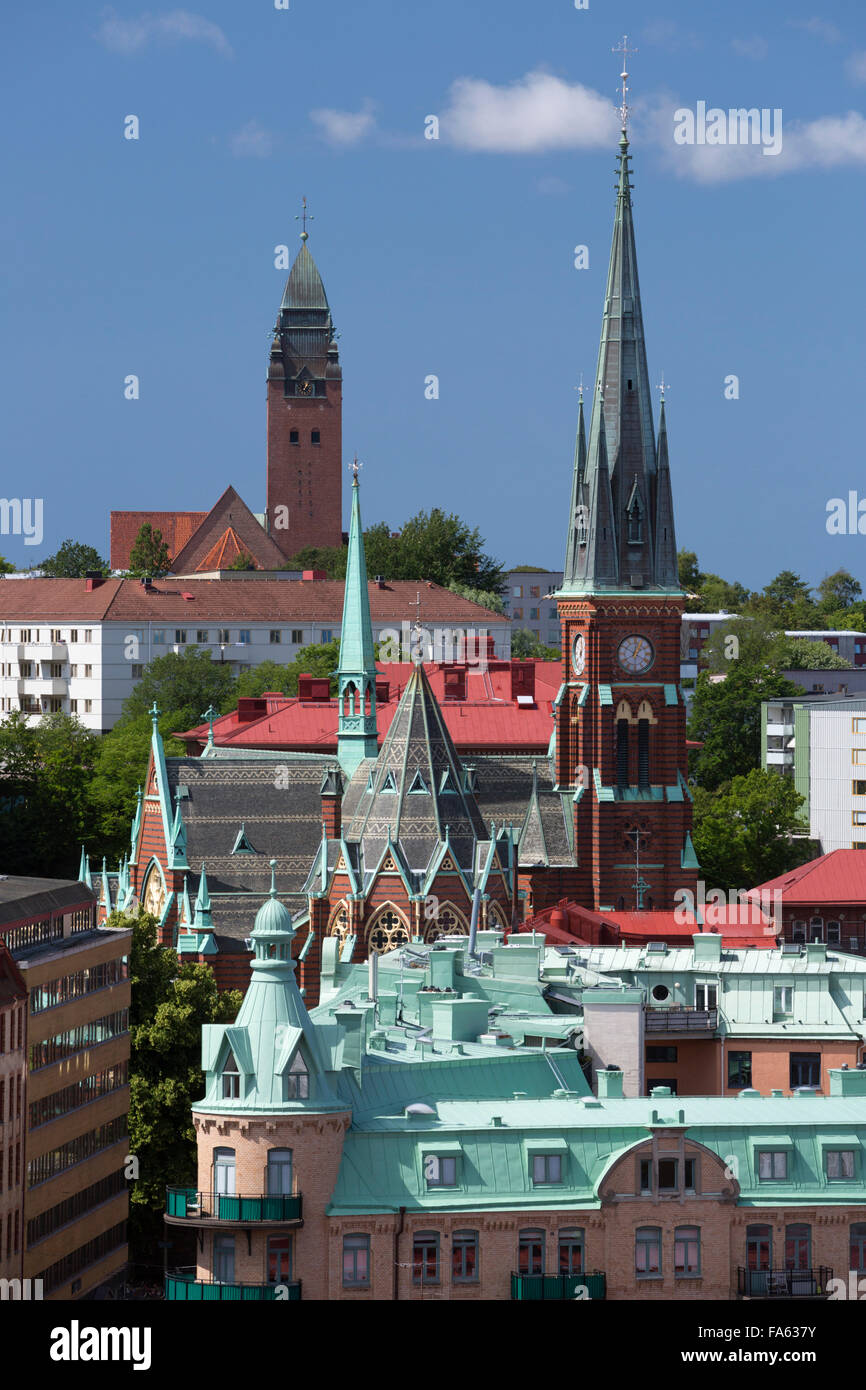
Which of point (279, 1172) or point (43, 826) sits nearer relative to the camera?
point (279, 1172)

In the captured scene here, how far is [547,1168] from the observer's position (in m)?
76.9

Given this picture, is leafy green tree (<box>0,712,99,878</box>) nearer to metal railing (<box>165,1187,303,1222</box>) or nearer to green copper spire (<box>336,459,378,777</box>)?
green copper spire (<box>336,459,378,777</box>)

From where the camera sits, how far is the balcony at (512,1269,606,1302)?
244 ft

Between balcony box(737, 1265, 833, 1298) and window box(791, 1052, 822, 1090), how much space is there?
22701 millimetres

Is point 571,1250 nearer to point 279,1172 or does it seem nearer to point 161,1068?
point 279,1172

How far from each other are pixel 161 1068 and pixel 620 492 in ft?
175

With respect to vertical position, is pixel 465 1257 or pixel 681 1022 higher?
pixel 681 1022

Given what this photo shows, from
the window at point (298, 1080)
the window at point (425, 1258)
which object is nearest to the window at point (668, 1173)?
the window at point (425, 1258)

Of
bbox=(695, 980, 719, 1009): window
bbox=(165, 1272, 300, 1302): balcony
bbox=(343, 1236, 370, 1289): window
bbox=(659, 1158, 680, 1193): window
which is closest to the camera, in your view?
bbox=(165, 1272, 300, 1302): balcony

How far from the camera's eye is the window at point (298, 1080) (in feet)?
251

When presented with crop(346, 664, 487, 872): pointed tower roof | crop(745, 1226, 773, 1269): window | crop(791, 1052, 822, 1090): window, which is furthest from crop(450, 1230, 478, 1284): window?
crop(346, 664, 487, 872): pointed tower roof

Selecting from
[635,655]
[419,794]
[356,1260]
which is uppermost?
[635,655]

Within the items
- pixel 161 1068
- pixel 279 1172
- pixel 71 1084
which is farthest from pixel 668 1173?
pixel 161 1068
